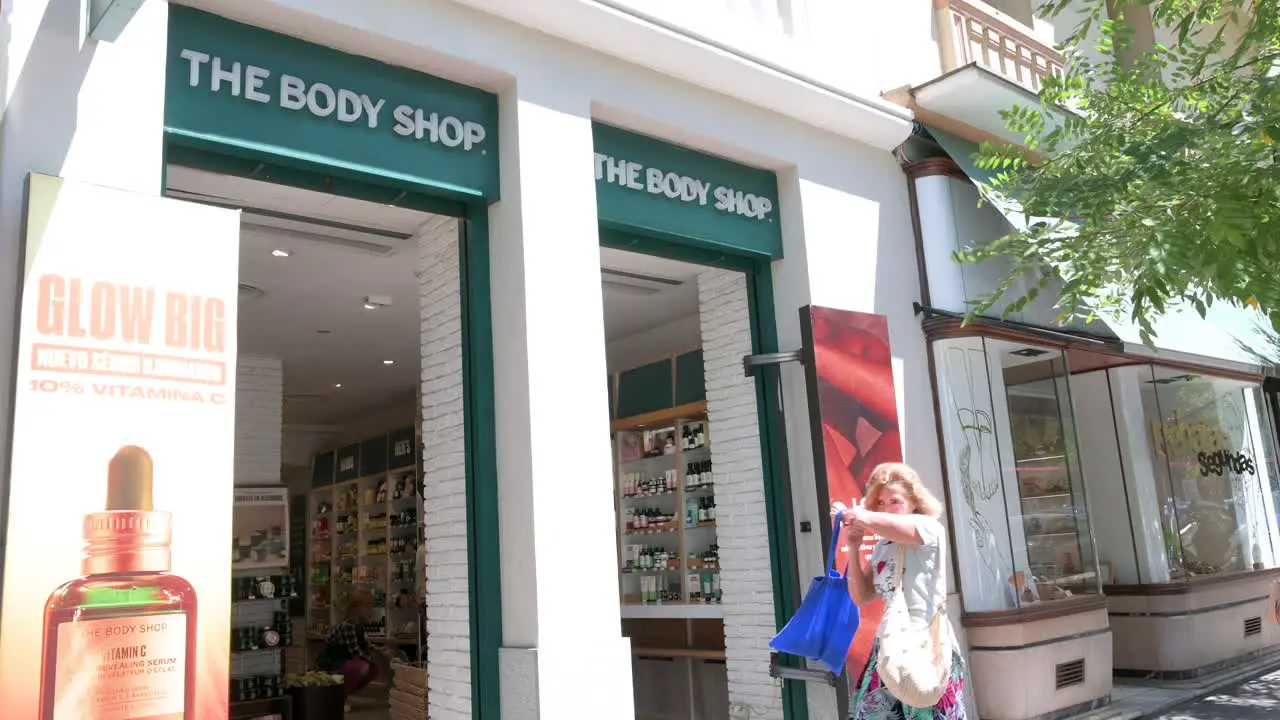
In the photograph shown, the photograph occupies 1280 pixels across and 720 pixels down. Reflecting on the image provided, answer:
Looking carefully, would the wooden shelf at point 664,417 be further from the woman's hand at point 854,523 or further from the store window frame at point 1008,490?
the woman's hand at point 854,523

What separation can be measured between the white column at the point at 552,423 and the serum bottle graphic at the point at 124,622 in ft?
5.56

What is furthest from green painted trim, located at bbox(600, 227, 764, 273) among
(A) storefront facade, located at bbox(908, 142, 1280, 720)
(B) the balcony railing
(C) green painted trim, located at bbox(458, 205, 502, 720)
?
(B) the balcony railing

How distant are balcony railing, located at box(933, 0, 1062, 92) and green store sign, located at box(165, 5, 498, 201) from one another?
15.1 ft

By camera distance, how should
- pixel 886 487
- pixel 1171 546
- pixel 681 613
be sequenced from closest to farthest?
pixel 886 487 → pixel 681 613 → pixel 1171 546

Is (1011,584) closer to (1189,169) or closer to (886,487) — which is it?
(1189,169)

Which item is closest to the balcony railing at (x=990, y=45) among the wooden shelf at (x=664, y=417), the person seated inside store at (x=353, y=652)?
the wooden shelf at (x=664, y=417)

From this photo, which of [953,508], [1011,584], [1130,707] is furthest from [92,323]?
[1130,707]

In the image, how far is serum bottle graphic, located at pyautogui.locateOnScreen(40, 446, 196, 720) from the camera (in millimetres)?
3514

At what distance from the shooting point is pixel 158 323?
156 inches

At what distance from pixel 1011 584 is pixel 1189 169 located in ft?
11.1

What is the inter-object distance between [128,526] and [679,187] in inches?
154

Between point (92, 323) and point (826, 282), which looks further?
point (826, 282)

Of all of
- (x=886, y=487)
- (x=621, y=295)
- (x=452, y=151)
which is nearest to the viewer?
(x=886, y=487)

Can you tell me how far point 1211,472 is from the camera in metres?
10.9
